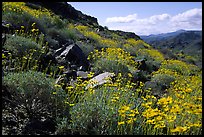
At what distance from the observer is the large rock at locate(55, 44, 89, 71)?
26.3 ft

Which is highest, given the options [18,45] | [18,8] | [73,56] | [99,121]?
[18,8]

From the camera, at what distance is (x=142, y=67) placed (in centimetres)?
1054

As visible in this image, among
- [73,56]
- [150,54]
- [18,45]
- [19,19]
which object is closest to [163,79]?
[73,56]

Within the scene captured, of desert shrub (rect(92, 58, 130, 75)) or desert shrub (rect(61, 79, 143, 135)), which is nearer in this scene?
desert shrub (rect(61, 79, 143, 135))

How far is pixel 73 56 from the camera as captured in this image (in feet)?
27.2

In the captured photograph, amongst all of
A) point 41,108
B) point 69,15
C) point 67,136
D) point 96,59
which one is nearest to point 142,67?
point 96,59

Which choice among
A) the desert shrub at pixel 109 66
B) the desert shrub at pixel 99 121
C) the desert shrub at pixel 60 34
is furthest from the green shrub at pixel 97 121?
the desert shrub at pixel 60 34

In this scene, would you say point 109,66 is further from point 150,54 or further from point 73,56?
point 150,54

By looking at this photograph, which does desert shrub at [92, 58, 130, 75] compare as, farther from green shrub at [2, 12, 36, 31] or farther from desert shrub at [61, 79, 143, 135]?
desert shrub at [61, 79, 143, 135]

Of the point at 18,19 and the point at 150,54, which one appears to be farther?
the point at 150,54

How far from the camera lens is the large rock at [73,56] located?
8.02 metres

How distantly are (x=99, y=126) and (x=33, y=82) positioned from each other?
125 centimetres

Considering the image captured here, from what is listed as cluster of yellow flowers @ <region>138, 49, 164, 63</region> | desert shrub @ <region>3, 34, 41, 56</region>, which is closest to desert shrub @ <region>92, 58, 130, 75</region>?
desert shrub @ <region>3, 34, 41, 56</region>

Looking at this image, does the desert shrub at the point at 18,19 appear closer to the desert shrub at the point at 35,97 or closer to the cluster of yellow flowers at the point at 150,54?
the desert shrub at the point at 35,97
